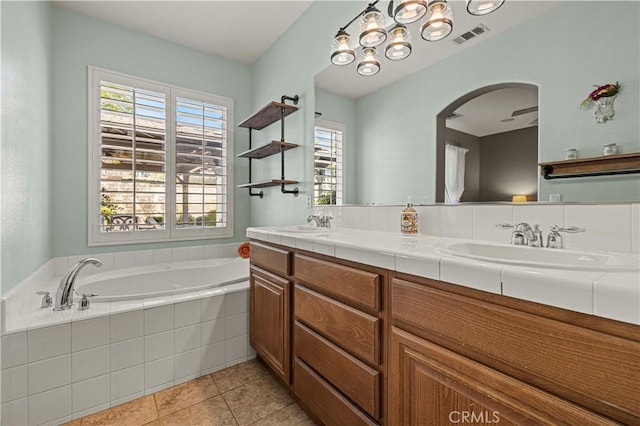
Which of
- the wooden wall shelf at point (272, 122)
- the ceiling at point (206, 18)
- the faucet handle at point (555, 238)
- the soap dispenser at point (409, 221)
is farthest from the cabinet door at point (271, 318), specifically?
the ceiling at point (206, 18)

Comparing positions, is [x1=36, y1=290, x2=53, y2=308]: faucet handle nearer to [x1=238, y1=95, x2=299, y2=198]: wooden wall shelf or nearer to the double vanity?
the double vanity

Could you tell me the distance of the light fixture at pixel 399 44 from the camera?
1.55 metres

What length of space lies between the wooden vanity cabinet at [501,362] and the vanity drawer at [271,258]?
0.71m

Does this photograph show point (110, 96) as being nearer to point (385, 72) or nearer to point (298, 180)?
point (298, 180)

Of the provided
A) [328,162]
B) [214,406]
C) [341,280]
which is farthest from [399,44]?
[214,406]

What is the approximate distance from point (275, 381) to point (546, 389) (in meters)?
1.59

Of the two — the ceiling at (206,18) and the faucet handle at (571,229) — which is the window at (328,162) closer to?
the ceiling at (206,18)

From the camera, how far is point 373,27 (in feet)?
5.20

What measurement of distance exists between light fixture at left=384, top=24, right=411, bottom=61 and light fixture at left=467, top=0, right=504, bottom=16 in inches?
13.3

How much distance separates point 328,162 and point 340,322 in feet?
4.23

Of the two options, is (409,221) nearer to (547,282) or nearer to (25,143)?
(547,282)

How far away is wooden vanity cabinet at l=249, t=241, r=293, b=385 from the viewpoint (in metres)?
1.53

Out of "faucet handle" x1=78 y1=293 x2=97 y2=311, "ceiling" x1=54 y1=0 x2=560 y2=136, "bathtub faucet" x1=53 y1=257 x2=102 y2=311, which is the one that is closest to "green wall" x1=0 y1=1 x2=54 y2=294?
"bathtub faucet" x1=53 y1=257 x2=102 y2=311

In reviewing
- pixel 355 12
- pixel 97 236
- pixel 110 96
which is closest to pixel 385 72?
pixel 355 12
